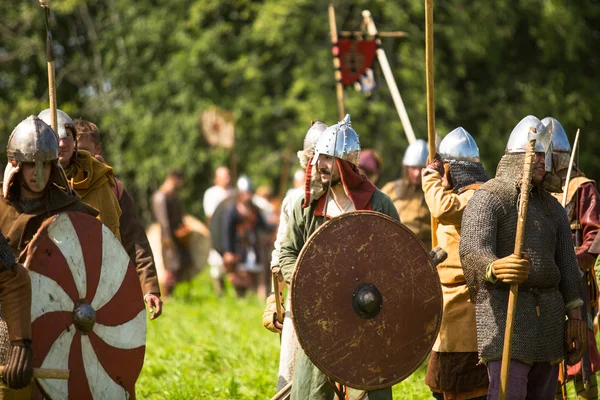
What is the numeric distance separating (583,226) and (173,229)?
8.20 meters

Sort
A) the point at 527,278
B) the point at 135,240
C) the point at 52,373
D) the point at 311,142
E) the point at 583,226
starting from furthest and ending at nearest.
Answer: the point at 583,226, the point at 311,142, the point at 135,240, the point at 527,278, the point at 52,373

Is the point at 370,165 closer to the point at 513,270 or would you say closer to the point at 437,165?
the point at 437,165

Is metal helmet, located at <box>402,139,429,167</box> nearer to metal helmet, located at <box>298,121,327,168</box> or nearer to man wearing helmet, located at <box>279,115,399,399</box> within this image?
metal helmet, located at <box>298,121,327,168</box>

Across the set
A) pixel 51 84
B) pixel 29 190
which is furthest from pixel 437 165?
pixel 29 190

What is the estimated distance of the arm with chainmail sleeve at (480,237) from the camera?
204 inches

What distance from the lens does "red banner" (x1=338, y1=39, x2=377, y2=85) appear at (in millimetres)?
9773

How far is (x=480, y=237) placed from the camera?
17.1ft

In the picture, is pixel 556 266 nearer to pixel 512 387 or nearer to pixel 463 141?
pixel 512 387

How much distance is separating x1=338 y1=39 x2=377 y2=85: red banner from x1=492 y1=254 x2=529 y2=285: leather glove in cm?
496

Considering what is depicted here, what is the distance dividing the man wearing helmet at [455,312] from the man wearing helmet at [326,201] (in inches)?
20.2

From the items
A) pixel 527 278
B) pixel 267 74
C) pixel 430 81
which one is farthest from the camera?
pixel 267 74

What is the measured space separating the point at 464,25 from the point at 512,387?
13.0 metres

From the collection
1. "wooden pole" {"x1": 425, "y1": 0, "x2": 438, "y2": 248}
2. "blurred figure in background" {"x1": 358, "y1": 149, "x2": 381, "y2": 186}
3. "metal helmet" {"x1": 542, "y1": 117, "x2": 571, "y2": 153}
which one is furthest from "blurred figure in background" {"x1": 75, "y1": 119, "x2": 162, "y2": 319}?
"blurred figure in background" {"x1": 358, "y1": 149, "x2": 381, "y2": 186}

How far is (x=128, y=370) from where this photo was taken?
5027 millimetres
